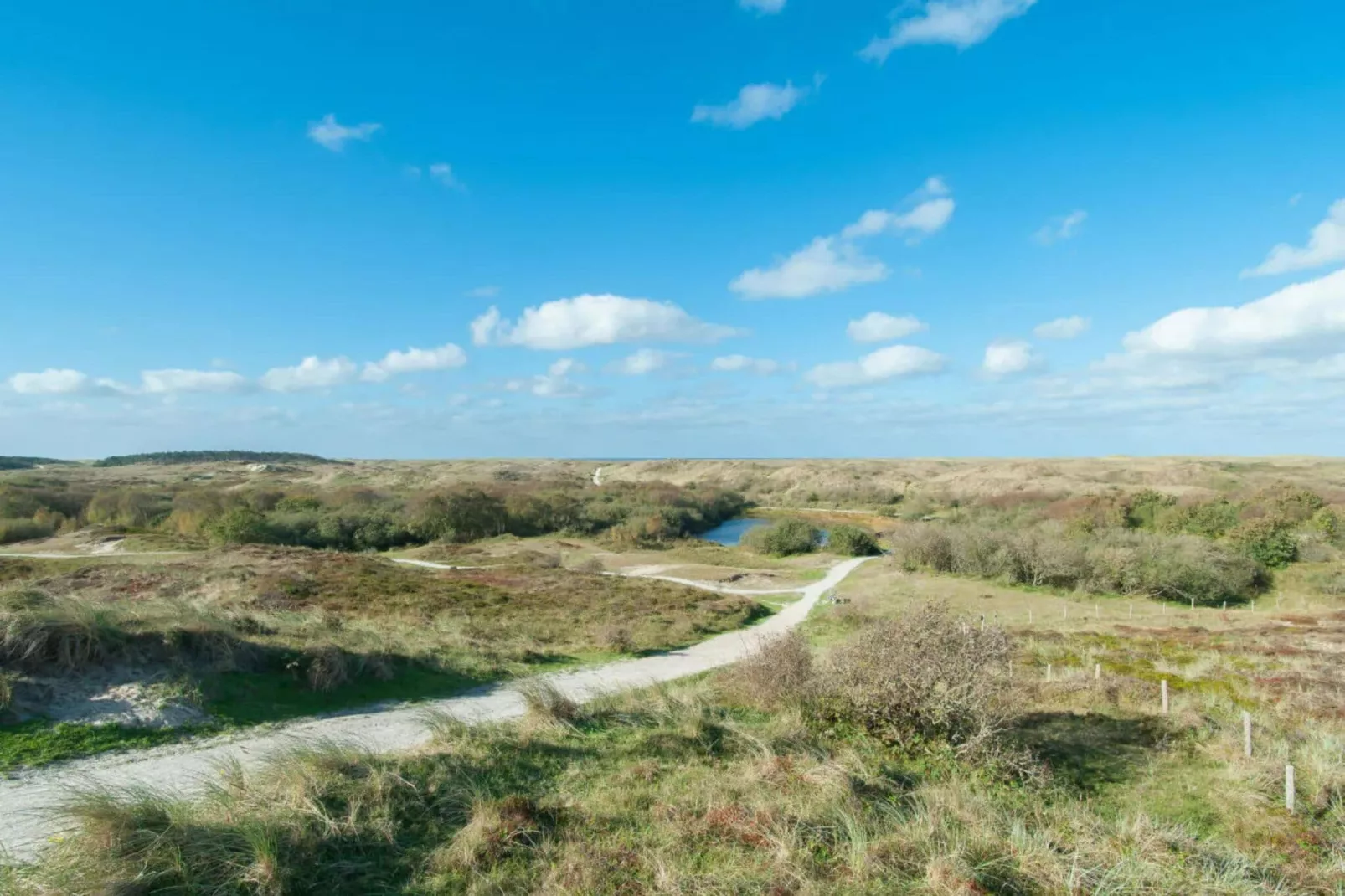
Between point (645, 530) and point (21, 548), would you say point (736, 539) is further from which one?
point (21, 548)

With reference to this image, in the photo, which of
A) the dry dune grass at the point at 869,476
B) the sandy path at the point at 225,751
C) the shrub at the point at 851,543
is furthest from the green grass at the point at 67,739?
the dry dune grass at the point at 869,476

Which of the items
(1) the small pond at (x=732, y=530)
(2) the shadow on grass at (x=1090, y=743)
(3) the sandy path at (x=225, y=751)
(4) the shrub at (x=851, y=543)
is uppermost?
(3) the sandy path at (x=225, y=751)

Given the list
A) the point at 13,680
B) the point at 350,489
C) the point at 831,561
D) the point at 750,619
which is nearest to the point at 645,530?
the point at 831,561

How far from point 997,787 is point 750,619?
1916cm

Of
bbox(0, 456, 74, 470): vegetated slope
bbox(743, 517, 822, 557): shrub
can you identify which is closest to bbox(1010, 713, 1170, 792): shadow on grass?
bbox(743, 517, 822, 557): shrub

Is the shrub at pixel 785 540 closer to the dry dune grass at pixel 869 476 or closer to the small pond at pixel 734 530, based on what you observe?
the small pond at pixel 734 530

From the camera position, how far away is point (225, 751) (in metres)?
9.23

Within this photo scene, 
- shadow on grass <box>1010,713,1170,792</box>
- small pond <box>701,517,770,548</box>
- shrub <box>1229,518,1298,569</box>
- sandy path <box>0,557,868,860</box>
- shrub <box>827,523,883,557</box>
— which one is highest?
sandy path <box>0,557,868,860</box>

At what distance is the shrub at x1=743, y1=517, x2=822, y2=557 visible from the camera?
185 feet

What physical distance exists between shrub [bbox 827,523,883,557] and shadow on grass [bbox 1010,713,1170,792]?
4217 centimetres

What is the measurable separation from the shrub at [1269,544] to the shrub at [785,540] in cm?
2898

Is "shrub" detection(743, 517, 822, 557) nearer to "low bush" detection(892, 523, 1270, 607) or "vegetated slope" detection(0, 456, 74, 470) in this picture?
"low bush" detection(892, 523, 1270, 607)

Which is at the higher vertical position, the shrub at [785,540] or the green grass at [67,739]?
the green grass at [67,739]

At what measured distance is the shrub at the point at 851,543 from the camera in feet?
183
